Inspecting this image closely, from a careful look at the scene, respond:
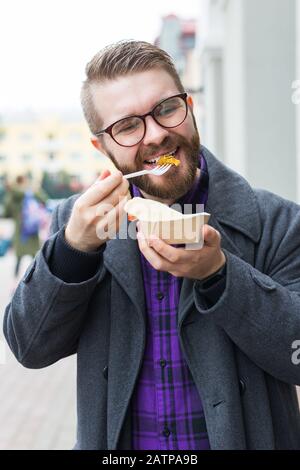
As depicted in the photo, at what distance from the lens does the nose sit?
5.34 feet

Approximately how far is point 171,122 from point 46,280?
1.72 feet

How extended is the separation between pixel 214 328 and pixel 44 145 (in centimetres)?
5794

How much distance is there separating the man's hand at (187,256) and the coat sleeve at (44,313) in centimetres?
23

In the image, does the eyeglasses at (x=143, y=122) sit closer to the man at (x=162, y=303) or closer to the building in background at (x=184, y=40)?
the man at (x=162, y=303)

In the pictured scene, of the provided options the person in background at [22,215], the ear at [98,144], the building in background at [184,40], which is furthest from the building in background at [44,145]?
the ear at [98,144]

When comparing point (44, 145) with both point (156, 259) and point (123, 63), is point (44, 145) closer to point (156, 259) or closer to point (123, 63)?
point (123, 63)

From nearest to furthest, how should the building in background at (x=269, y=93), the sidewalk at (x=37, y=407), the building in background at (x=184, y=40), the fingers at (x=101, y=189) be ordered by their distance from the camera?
the fingers at (x=101, y=189) → the sidewalk at (x=37, y=407) → the building in background at (x=269, y=93) → the building in background at (x=184, y=40)

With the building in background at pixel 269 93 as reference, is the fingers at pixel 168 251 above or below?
below

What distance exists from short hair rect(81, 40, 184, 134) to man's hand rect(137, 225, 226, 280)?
0.50m

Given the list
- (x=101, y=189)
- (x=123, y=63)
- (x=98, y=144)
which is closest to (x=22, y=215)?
(x=98, y=144)

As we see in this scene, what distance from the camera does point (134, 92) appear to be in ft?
5.42

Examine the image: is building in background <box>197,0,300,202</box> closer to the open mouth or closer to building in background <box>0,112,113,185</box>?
the open mouth

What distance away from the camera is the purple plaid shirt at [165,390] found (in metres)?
1.56

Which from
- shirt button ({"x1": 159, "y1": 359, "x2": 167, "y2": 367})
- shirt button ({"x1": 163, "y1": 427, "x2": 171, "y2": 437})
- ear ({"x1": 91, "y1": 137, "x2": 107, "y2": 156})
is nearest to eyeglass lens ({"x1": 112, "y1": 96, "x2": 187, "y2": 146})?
ear ({"x1": 91, "y1": 137, "x2": 107, "y2": 156})
